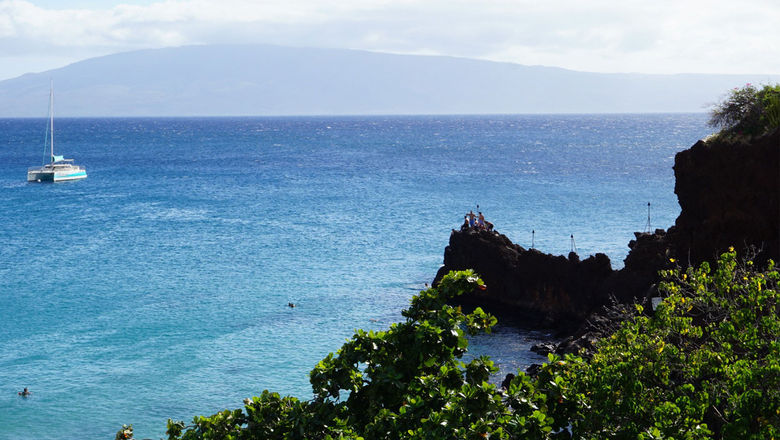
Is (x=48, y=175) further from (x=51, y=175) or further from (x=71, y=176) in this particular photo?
(x=71, y=176)

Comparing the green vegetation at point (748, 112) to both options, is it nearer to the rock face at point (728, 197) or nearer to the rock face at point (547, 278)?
the rock face at point (728, 197)

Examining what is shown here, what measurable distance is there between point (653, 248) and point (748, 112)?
435 inches

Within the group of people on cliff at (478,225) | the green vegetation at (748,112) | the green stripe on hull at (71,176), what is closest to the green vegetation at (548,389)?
the green vegetation at (748,112)

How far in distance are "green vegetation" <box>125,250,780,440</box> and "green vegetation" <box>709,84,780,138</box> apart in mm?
14911

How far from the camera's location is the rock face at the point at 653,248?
26.2 m

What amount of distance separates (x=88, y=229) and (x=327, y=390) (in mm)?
60670

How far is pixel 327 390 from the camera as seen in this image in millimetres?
14328

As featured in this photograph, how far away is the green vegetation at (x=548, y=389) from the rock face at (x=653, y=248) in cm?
1197

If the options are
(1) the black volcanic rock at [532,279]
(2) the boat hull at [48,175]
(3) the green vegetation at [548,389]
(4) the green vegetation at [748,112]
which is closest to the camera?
(3) the green vegetation at [548,389]

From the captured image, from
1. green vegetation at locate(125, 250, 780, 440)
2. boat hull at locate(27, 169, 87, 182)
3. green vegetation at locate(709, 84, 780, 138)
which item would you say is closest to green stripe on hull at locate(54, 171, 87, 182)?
boat hull at locate(27, 169, 87, 182)

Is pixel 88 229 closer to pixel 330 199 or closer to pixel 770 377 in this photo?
pixel 330 199

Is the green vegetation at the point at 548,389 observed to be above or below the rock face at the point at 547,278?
above

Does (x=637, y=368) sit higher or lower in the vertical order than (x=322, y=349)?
higher

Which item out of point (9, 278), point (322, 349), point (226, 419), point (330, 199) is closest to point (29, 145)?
point (330, 199)
